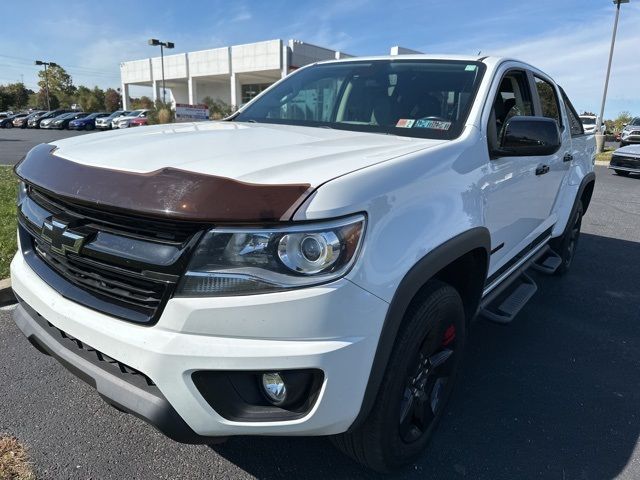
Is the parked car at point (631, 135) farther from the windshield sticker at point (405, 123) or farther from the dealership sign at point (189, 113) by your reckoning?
the windshield sticker at point (405, 123)

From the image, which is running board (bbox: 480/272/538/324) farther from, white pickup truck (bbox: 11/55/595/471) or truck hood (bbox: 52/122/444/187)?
truck hood (bbox: 52/122/444/187)

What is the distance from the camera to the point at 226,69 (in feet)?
147

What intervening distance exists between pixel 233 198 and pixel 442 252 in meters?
0.87

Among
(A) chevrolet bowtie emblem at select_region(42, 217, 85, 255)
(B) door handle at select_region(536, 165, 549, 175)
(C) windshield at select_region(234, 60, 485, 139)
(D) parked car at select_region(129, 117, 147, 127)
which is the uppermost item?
(C) windshield at select_region(234, 60, 485, 139)

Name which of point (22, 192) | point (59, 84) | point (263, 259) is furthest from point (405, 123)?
point (59, 84)

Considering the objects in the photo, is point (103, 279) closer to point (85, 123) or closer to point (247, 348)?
point (247, 348)

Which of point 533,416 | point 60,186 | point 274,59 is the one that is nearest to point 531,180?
point 533,416

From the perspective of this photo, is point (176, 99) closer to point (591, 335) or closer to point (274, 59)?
point (274, 59)

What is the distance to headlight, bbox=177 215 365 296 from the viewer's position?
149cm

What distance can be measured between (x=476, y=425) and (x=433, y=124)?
5.16 feet

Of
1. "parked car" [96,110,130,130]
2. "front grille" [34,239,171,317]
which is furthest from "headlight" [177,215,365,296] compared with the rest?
"parked car" [96,110,130,130]

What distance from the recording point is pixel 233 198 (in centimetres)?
146

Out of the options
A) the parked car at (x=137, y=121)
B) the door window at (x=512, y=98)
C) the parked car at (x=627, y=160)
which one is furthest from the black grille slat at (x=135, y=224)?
the parked car at (x=137, y=121)

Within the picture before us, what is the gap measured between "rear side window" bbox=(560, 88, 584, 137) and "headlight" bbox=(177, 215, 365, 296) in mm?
3788
